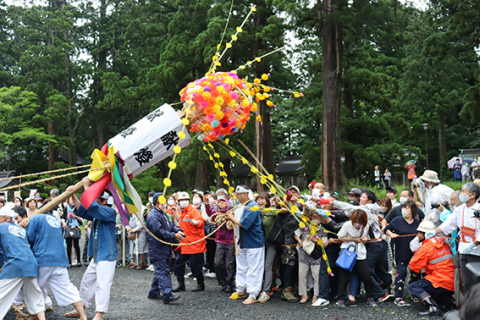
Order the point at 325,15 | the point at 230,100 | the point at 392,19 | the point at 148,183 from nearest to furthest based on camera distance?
the point at 230,100 < the point at 392,19 < the point at 325,15 < the point at 148,183

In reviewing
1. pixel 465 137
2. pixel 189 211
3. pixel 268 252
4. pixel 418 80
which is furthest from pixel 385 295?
pixel 465 137

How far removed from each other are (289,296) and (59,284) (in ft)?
11.1

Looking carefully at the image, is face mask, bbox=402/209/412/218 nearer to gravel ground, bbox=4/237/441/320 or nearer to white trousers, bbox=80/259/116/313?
gravel ground, bbox=4/237/441/320

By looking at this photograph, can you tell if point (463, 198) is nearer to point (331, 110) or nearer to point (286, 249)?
point (286, 249)

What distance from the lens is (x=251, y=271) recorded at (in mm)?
6680

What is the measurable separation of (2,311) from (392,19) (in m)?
13.2

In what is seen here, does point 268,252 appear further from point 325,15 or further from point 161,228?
point 325,15

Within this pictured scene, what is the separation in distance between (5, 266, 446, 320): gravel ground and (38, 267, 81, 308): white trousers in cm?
79

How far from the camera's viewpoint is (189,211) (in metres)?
7.59

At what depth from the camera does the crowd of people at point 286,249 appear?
525 cm

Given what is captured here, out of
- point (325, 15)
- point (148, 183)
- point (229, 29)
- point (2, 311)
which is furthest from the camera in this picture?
point (148, 183)

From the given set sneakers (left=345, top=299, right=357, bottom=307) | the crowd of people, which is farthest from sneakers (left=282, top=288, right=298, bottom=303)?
sneakers (left=345, top=299, right=357, bottom=307)

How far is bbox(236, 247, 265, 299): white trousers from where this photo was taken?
261 inches

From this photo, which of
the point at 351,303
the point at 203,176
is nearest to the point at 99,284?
the point at 351,303
